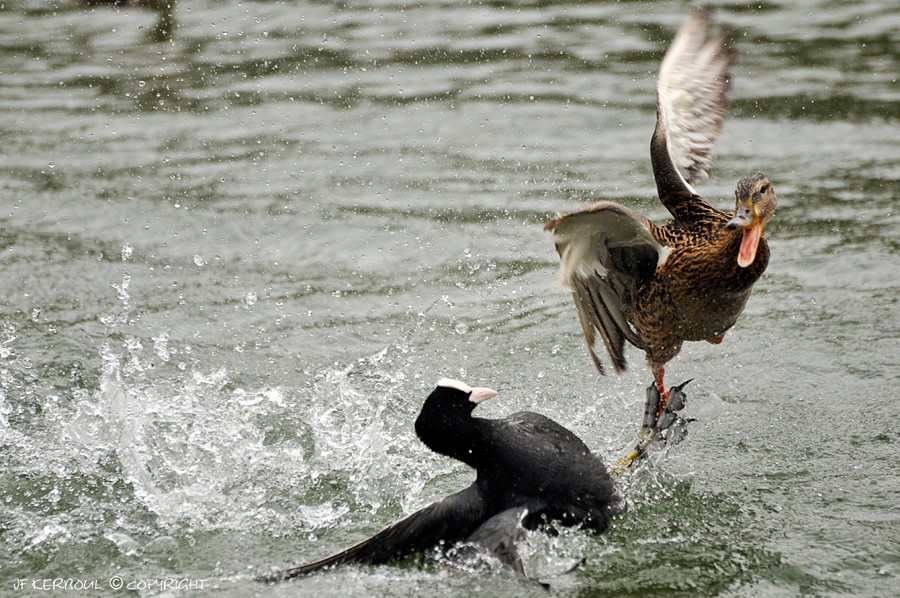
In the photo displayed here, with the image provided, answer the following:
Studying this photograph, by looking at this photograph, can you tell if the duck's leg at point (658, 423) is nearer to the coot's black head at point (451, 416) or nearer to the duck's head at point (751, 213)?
the duck's head at point (751, 213)


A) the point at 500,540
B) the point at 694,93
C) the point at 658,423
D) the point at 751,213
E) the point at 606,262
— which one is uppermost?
the point at 694,93

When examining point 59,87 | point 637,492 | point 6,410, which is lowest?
point 637,492

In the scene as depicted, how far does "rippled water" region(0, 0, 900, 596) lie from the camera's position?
513 centimetres

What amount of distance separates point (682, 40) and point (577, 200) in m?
2.02

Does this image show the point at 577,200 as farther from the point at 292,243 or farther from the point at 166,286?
the point at 166,286

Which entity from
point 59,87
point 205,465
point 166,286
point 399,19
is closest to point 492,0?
point 399,19

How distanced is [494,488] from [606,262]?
1.37 metres

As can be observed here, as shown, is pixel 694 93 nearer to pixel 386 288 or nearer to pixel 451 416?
pixel 386 288

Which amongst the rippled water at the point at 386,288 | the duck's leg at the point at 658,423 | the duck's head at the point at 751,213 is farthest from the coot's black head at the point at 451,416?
the duck's head at the point at 751,213

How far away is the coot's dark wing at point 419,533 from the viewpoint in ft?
15.0

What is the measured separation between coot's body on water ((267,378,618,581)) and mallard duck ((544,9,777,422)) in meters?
0.88

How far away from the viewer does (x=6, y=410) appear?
6070 mm

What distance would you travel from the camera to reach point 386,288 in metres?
7.81

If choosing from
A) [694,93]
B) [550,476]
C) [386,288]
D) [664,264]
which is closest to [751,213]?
[664,264]
